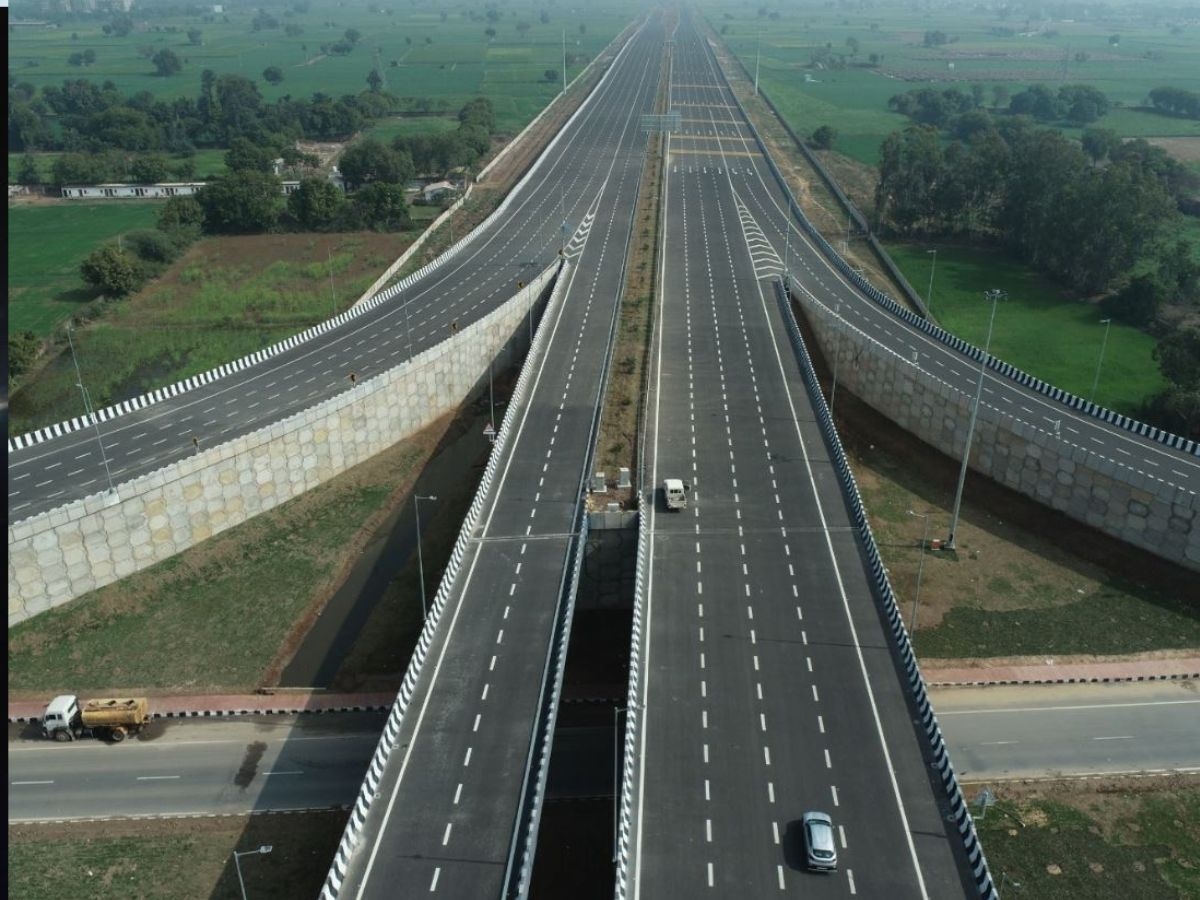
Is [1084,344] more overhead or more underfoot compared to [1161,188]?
more underfoot

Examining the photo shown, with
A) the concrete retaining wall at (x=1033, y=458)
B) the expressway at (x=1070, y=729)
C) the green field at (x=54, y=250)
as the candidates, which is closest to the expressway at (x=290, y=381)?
the green field at (x=54, y=250)

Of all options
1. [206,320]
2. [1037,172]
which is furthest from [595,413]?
[1037,172]

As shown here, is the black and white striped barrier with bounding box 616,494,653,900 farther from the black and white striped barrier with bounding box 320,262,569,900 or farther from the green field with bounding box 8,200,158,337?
the green field with bounding box 8,200,158,337

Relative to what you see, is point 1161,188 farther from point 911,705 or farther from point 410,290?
point 911,705

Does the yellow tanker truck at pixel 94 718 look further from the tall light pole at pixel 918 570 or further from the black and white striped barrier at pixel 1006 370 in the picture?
the black and white striped barrier at pixel 1006 370

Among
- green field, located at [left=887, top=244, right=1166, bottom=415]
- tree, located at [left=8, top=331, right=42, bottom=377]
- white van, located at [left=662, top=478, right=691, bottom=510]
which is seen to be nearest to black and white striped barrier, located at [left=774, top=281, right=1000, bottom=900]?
white van, located at [left=662, top=478, right=691, bottom=510]

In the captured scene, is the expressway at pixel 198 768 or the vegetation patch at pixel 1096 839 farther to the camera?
the expressway at pixel 198 768

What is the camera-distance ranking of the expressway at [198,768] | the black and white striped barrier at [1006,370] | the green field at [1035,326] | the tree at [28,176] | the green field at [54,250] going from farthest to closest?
the tree at [28,176] → the green field at [54,250] → the green field at [1035,326] → the black and white striped barrier at [1006,370] → the expressway at [198,768]
